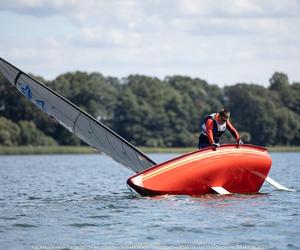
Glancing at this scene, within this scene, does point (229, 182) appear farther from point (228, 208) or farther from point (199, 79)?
point (199, 79)

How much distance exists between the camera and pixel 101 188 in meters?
25.2

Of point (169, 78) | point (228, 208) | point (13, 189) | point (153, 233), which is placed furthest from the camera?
point (169, 78)

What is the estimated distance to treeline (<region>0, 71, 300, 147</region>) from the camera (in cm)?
8644

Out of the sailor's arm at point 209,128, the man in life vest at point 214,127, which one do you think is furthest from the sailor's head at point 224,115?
the sailor's arm at point 209,128

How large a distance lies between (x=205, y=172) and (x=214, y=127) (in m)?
1.16

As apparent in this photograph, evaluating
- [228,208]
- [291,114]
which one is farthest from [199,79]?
[228,208]

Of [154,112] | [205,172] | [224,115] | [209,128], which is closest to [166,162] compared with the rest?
[205,172]

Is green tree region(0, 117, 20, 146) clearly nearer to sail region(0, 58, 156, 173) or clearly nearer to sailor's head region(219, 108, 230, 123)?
sail region(0, 58, 156, 173)

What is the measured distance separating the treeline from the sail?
197 ft

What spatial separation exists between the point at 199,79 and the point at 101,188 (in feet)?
300

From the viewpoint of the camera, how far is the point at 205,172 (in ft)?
63.1

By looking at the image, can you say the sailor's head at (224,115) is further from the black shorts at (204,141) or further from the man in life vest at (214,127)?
the black shorts at (204,141)

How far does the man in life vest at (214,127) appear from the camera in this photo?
1956cm

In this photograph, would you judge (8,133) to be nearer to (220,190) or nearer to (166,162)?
(220,190)
